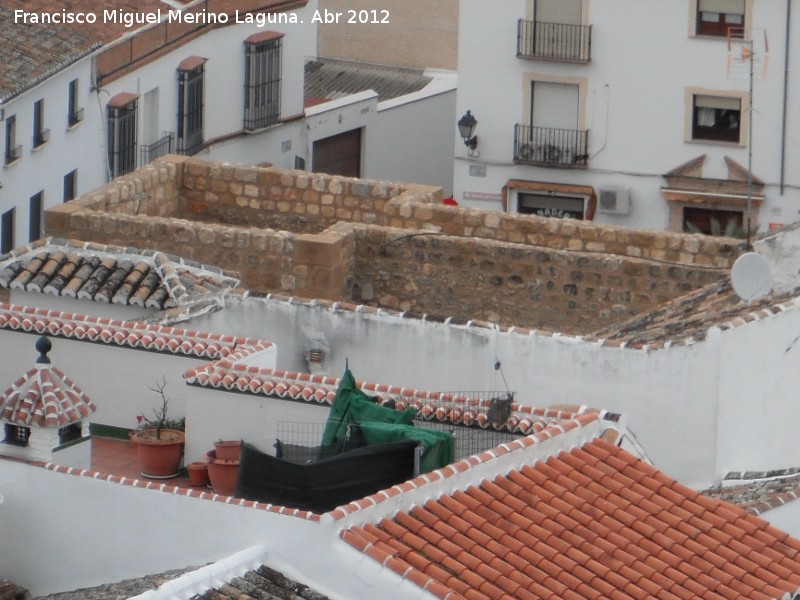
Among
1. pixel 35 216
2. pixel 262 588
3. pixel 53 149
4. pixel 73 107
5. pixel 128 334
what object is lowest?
pixel 262 588

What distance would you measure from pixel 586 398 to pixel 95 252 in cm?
507

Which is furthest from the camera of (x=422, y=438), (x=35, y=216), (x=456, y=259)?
(x=35, y=216)

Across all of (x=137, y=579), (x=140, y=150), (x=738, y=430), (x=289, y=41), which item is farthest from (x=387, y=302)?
(x=289, y=41)

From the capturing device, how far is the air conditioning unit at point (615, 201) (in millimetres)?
40594

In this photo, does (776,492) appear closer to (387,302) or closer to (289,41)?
(387,302)

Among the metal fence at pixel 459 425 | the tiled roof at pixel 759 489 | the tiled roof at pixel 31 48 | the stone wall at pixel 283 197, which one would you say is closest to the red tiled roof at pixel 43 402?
the metal fence at pixel 459 425

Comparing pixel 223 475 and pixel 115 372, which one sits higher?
pixel 115 372

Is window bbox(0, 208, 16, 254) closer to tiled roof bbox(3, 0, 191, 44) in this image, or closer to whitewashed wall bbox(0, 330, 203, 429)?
tiled roof bbox(3, 0, 191, 44)

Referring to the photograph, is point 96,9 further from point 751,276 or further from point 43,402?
point 43,402

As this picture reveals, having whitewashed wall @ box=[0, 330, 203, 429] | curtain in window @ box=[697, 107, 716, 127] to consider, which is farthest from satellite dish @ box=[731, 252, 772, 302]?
curtain in window @ box=[697, 107, 716, 127]

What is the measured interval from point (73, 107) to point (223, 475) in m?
23.9

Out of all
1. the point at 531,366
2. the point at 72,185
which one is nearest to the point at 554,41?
the point at 72,185

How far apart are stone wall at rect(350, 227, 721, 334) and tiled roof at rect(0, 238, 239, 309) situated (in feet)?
7.09

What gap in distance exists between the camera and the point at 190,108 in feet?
134
